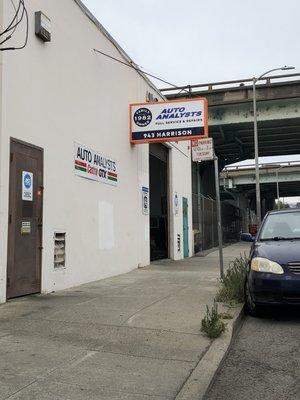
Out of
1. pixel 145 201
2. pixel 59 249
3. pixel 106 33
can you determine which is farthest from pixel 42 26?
pixel 145 201

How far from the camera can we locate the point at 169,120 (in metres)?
13.8

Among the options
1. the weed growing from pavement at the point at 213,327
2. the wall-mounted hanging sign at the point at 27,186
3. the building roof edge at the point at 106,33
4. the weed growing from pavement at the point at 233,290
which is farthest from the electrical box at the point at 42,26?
the weed growing from pavement at the point at 213,327

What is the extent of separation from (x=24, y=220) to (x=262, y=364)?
4.74 metres

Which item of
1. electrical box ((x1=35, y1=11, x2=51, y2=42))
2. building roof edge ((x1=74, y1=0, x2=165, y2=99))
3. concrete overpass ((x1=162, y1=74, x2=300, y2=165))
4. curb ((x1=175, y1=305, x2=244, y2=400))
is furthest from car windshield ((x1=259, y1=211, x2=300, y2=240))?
concrete overpass ((x1=162, y1=74, x2=300, y2=165))

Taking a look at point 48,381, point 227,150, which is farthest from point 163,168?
point 227,150

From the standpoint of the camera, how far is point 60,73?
395 inches

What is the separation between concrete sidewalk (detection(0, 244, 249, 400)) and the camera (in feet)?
14.2

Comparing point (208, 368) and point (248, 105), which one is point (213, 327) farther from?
point (248, 105)

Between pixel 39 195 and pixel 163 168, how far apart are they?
400 inches

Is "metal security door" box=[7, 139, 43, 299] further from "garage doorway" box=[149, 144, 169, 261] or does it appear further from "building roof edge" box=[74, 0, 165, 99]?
"garage doorway" box=[149, 144, 169, 261]

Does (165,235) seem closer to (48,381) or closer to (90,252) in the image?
(90,252)

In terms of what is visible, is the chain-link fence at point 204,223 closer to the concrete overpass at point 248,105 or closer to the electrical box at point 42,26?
the concrete overpass at point 248,105

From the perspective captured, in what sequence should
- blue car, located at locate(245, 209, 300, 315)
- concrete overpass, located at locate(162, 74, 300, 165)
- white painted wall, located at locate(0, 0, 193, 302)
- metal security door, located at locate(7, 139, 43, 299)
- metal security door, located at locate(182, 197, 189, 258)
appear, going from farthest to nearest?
concrete overpass, located at locate(162, 74, 300, 165), metal security door, located at locate(182, 197, 189, 258), white painted wall, located at locate(0, 0, 193, 302), metal security door, located at locate(7, 139, 43, 299), blue car, located at locate(245, 209, 300, 315)

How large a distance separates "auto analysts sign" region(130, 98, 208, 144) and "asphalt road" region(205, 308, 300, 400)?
22.8 ft
